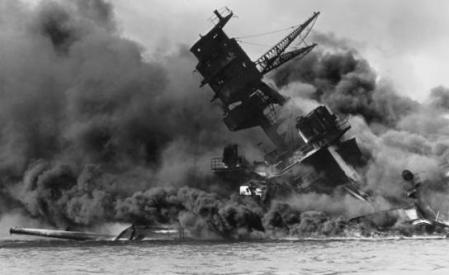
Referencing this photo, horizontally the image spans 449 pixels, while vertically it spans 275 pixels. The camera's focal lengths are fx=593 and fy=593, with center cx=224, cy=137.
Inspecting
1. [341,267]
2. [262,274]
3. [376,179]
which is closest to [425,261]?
[341,267]

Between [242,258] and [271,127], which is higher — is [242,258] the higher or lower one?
the lower one

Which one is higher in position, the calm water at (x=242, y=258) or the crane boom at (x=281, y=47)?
the crane boom at (x=281, y=47)

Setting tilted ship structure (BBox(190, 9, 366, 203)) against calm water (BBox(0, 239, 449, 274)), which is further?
tilted ship structure (BBox(190, 9, 366, 203))

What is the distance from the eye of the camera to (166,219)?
45.4 metres

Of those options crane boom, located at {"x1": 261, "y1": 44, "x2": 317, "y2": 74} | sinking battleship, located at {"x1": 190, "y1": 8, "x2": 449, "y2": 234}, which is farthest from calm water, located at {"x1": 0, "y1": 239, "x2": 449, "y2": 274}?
crane boom, located at {"x1": 261, "y1": 44, "x2": 317, "y2": 74}

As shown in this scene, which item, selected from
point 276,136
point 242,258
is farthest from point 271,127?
point 242,258

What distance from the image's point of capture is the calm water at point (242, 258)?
966 inches

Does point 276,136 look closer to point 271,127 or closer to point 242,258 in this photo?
point 271,127

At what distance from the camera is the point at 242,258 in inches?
1158

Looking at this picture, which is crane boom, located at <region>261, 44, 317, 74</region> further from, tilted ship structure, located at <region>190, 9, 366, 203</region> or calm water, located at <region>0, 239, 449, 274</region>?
calm water, located at <region>0, 239, 449, 274</region>

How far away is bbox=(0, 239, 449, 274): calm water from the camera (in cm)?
2455

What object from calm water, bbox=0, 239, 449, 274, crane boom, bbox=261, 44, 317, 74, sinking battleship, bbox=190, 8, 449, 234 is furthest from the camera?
crane boom, bbox=261, 44, 317, 74

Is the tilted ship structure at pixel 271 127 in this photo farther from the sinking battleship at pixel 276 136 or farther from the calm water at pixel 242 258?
the calm water at pixel 242 258

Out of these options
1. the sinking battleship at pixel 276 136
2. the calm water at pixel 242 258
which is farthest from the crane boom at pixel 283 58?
the calm water at pixel 242 258
